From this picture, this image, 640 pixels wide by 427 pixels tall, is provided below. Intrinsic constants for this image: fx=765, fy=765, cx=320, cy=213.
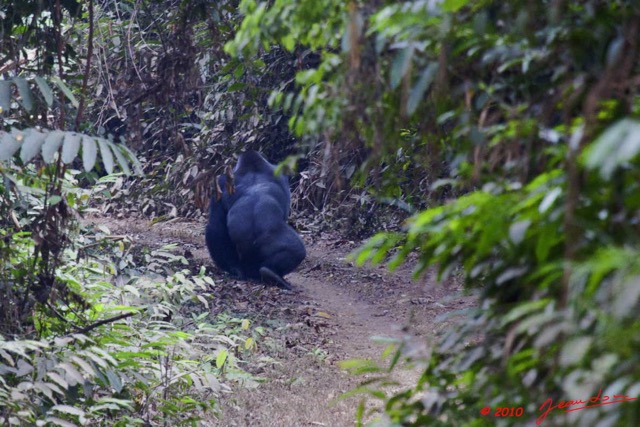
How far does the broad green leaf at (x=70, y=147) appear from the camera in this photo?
8.99 ft

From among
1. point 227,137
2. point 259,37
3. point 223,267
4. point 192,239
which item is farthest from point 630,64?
point 227,137

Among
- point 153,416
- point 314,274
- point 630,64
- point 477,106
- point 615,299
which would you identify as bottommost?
point 314,274

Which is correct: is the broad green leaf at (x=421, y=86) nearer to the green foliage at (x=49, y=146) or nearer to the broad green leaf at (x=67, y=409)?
the green foliage at (x=49, y=146)

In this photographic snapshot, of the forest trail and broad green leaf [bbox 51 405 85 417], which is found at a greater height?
broad green leaf [bbox 51 405 85 417]

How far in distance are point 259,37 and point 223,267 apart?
21.1 feet

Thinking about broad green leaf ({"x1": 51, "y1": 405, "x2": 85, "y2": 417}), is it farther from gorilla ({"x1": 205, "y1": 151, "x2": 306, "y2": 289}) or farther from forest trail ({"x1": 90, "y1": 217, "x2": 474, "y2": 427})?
gorilla ({"x1": 205, "y1": 151, "x2": 306, "y2": 289})

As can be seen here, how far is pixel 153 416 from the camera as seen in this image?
3744 mm

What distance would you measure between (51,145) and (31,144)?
7 centimetres

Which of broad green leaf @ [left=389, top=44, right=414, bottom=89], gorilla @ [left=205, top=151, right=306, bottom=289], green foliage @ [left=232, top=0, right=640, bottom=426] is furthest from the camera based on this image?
gorilla @ [left=205, top=151, right=306, bottom=289]

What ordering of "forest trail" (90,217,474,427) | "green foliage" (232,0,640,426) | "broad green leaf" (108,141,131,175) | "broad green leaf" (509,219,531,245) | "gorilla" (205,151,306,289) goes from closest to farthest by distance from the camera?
"green foliage" (232,0,640,426), "broad green leaf" (509,219,531,245), "broad green leaf" (108,141,131,175), "forest trail" (90,217,474,427), "gorilla" (205,151,306,289)

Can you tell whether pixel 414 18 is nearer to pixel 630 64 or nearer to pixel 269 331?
pixel 630 64

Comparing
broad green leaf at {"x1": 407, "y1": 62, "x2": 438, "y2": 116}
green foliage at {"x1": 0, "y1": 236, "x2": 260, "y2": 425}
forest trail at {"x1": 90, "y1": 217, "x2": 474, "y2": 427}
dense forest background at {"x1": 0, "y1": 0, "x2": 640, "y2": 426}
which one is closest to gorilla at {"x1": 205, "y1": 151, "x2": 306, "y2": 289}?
forest trail at {"x1": 90, "y1": 217, "x2": 474, "y2": 427}
